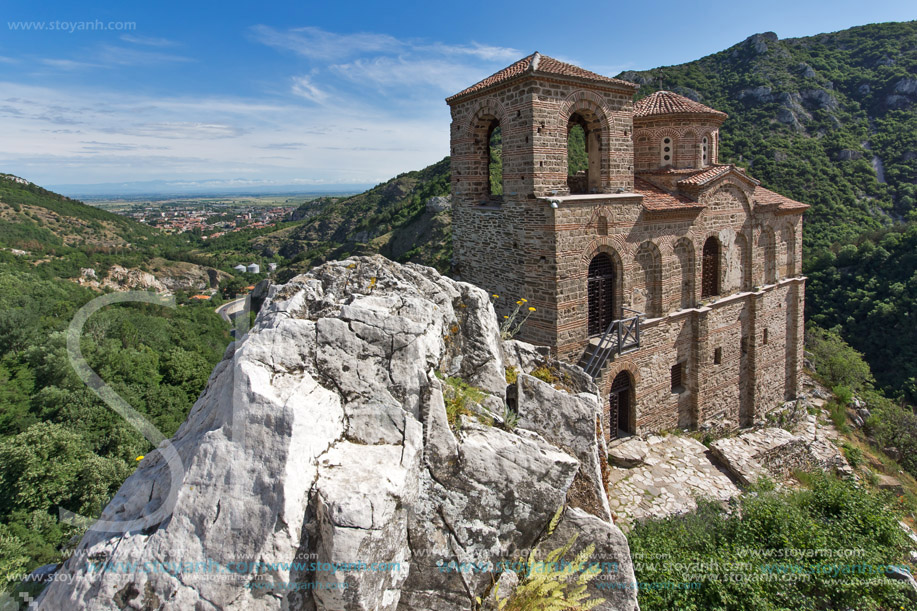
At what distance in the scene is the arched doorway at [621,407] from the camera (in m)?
13.4

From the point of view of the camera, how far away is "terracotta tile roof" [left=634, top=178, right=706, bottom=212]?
13101mm

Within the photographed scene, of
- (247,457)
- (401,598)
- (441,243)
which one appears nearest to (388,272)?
(247,457)

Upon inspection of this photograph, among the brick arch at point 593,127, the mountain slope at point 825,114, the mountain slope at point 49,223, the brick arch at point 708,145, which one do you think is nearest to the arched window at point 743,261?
the brick arch at point 708,145

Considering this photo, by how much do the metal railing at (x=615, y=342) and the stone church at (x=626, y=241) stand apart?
1.8 inches

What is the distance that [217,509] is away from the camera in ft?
14.0

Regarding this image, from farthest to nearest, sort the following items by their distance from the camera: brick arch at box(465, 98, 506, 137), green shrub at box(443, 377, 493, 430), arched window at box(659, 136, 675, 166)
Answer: arched window at box(659, 136, 675, 166) → brick arch at box(465, 98, 506, 137) → green shrub at box(443, 377, 493, 430)

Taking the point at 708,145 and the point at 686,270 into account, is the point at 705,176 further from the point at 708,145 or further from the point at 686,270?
the point at 686,270

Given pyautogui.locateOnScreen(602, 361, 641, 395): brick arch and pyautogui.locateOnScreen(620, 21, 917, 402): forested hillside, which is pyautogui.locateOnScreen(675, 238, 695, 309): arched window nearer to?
pyautogui.locateOnScreen(602, 361, 641, 395): brick arch

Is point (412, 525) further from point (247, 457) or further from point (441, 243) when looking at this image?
point (441, 243)

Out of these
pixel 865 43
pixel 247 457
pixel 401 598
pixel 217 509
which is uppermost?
pixel 865 43

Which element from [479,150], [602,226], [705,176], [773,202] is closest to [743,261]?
[773,202]

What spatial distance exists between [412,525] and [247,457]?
69.9 inches

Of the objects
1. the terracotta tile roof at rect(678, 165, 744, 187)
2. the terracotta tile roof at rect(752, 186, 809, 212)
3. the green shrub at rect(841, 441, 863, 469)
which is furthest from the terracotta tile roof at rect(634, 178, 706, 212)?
the green shrub at rect(841, 441, 863, 469)

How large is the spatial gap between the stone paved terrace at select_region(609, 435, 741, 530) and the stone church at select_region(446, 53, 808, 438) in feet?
2.55
